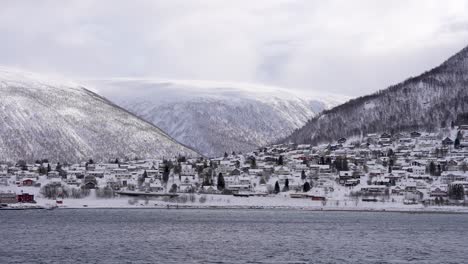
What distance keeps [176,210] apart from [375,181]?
165ft

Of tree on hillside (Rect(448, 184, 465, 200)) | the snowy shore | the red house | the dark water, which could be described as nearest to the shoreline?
the snowy shore

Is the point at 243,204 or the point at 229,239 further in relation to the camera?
the point at 243,204

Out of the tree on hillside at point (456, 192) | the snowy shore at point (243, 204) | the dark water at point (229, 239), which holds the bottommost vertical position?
the dark water at point (229, 239)

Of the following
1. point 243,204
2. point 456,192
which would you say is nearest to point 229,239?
point 243,204

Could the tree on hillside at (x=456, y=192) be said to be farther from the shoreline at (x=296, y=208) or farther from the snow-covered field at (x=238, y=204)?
the shoreline at (x=296, y=208)

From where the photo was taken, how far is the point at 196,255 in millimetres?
76125

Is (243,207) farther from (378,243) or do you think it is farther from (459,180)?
(378,243)

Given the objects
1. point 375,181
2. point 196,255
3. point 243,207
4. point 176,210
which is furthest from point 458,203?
point 196,255

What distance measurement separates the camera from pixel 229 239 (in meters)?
94.6

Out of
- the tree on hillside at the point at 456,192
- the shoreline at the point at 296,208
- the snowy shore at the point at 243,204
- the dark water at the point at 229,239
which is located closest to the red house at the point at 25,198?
the snowy shore at the point at 243,204

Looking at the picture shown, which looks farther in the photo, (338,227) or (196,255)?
(338,227)

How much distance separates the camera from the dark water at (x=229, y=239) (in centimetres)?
7500

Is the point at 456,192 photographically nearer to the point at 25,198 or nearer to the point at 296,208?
the point at 296,208

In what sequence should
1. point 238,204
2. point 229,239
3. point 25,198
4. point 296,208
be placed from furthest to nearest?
point 238,204 → point 25,198 → point 296,208 → point 229,239
